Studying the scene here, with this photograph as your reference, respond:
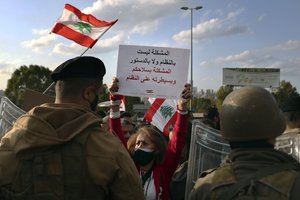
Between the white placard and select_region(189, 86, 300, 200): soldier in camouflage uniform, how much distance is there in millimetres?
1871

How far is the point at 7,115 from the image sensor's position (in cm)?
335

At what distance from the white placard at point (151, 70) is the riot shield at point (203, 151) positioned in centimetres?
94

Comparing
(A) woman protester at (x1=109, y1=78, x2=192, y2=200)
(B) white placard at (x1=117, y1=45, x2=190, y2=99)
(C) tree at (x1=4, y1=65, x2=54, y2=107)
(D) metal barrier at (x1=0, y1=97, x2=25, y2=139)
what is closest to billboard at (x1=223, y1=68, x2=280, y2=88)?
(C) tree at (x1=4, y1=65, x2=54, y2=107)

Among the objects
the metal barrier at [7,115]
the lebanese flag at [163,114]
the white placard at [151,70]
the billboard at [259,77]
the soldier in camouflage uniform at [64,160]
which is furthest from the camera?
the billboard at [259,77]

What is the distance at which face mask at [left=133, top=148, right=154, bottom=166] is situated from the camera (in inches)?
142

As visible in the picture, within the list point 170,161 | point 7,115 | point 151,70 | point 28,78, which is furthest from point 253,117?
point 28,78

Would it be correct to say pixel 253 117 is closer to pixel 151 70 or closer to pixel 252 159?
pixel 252 159

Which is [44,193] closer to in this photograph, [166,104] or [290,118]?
[290,118]

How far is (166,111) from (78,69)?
13.2 feet

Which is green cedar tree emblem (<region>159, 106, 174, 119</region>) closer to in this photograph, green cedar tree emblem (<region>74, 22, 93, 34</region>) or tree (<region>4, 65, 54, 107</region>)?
green cedar tree emblem (<region>74, 22, 93, 34</region>)

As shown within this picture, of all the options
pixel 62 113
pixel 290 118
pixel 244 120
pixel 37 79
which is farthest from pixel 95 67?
pixel 37 79

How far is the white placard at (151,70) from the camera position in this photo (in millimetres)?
4051

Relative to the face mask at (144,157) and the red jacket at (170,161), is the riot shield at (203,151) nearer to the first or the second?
the red jacket at (170,161)

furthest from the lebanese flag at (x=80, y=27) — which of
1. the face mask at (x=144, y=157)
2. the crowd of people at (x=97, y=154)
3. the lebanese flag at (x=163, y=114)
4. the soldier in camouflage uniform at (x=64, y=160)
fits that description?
the soldier in camouflage uniform at (x=64, y=160)
